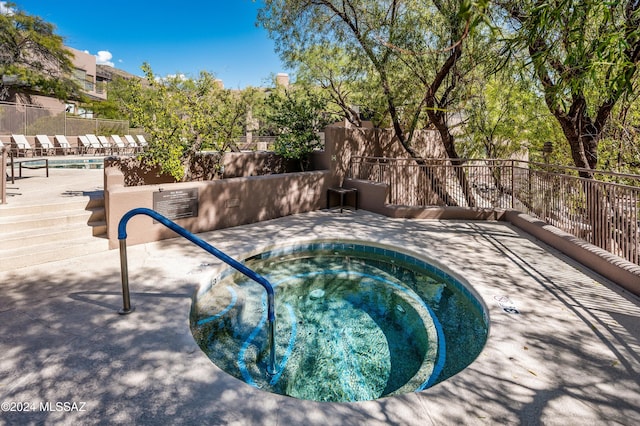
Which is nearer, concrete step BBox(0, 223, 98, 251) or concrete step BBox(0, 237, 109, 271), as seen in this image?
concrete step BBox(0, 237, 109, 271)

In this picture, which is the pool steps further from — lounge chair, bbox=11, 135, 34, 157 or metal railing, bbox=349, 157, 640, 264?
lounge chair, bbox=11, 135, 34, 157

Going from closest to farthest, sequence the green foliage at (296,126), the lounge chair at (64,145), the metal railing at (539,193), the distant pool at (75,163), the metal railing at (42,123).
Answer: the metal railing at (539,193)
the green foliage at (296,126)
the distant pool at (75,163)
the metal railing at (42,123)
the lounge chair at (64,145)

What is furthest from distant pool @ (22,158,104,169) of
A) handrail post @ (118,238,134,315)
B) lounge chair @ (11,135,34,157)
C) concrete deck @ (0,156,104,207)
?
handrail post @ (118,238,134,315)

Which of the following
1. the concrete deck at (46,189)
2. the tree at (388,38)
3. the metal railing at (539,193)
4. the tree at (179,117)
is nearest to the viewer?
the metal railing at (539,193)

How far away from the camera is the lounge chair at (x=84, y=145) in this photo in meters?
18.9

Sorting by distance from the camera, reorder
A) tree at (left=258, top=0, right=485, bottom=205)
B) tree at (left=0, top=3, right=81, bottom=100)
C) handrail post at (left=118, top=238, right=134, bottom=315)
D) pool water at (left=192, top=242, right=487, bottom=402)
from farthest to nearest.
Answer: tree at (left=0, top=3, right=81, bottom=100) < tree at (left=258, top=0, right=485, bottom=205) < handrail post at (left=118, top=238, right=134, bottom=315) < pool water at (left=192, top=242, right=487, bottom=402)

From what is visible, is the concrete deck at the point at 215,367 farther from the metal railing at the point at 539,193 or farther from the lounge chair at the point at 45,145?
the lounge chair at the point at 45,145

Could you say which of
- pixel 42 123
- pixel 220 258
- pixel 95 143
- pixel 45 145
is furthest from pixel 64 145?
pixel 220 258

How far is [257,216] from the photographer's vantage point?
7305mm

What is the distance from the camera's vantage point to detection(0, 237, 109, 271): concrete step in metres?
4.53

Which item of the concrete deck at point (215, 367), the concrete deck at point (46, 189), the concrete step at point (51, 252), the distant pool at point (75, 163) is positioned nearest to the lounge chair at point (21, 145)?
the distant pool at point (75, 163)

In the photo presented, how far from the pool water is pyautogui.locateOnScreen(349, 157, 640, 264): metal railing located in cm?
224

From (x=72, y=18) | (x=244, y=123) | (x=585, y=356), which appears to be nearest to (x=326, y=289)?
(x=585, y=356)

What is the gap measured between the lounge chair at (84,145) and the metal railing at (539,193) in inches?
663
